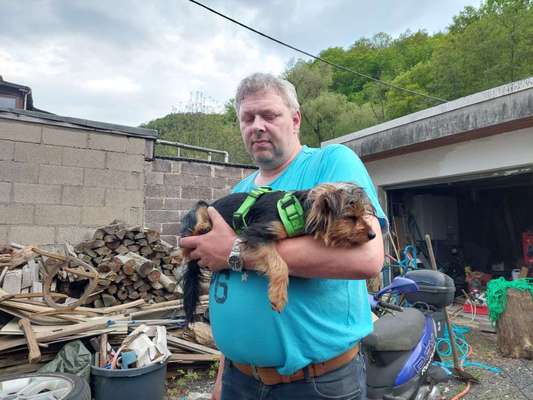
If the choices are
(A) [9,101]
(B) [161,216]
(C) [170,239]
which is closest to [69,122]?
(B) [161,216]

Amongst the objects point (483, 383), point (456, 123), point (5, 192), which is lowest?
point (483, 383)

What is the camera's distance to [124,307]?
172 inches

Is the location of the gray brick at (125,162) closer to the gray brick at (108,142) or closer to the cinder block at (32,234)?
the gray brick at (108,142)

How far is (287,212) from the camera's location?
1.39 m

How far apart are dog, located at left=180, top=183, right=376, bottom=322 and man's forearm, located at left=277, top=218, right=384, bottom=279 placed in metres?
0.03

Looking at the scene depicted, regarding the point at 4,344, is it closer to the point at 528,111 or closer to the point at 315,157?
the point at 315,157

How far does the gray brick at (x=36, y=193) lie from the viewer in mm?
5281

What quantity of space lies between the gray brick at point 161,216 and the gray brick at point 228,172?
3.51 feet

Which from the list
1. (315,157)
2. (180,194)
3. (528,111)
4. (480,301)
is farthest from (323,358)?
(480,301)

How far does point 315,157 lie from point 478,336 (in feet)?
17.8

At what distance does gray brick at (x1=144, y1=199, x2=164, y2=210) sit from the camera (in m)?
6.26

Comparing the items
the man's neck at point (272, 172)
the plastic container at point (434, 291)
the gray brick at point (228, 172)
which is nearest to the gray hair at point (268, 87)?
the man's neck at point (272, 172)

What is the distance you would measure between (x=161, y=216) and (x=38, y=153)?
2.02 metres

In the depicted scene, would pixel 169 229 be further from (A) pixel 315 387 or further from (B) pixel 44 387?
(A) pixel 315 387
